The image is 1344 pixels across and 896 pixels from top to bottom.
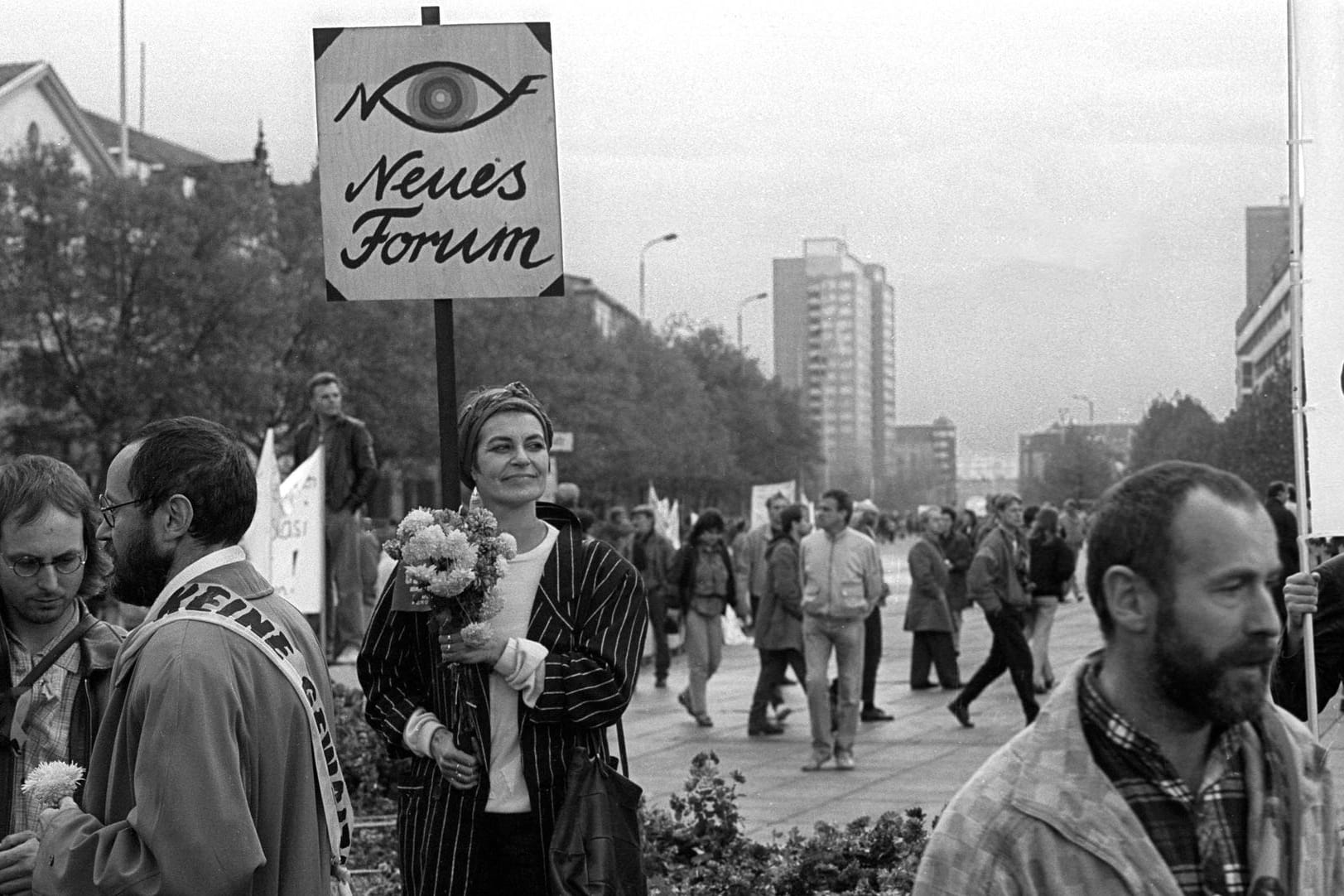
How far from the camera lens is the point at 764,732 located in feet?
48.1

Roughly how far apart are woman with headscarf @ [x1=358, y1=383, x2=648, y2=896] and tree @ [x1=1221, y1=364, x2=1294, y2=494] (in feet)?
143

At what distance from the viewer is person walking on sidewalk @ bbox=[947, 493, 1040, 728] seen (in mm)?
14430

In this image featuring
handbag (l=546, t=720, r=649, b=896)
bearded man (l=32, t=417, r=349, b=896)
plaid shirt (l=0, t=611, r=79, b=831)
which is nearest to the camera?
bearded man (l=32, t=417, r=349, b=896)

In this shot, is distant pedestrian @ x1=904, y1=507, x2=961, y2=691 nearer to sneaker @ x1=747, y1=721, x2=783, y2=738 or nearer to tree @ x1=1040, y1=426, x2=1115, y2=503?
sneaker @ x1=747, y1=721, x2=783, y2=738

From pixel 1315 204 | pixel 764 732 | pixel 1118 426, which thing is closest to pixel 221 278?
pixel 764 732

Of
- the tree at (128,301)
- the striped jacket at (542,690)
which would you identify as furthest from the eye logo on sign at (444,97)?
the tree at (128,301)

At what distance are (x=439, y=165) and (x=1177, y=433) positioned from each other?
9620 cm

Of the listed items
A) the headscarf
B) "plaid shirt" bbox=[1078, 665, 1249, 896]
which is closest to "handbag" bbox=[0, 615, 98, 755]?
the headscarf

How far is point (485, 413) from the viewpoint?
479 centimetres

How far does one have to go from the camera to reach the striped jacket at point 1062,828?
227 centimetres

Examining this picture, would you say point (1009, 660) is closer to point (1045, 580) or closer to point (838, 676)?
point (838, 676)

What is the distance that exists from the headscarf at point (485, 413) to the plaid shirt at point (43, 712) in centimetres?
127

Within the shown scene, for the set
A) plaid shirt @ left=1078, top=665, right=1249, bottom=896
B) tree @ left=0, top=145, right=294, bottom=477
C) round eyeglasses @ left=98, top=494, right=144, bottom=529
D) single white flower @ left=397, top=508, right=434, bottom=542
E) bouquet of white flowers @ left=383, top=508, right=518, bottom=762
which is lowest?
plaid shirt @ left=1078, top=665, right=1249, bottom=896

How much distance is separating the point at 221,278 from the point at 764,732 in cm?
3293
